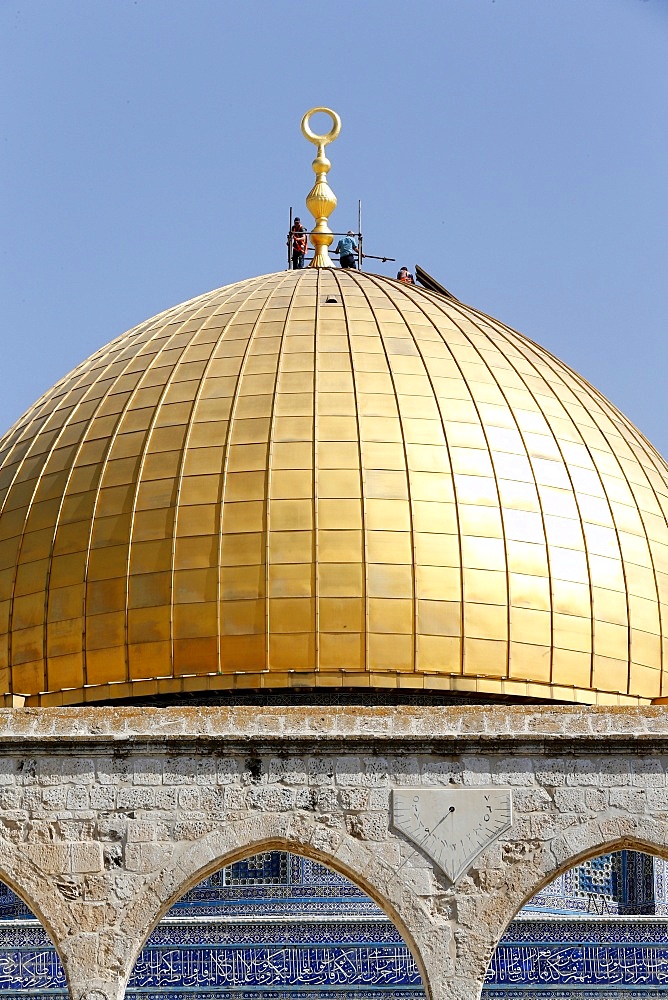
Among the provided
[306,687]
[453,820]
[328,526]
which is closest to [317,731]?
[453,820]

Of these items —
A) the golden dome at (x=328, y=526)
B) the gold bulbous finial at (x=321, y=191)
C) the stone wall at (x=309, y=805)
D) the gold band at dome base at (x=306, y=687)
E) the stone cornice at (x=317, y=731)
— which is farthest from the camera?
the gold bulbous finial at (x=321, y=191)

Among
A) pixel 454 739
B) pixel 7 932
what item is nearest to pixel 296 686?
pixel 454 739

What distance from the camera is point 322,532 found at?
11.9m

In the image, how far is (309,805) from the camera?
9.51 meters

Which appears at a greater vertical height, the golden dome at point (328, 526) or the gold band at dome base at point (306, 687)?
the golden dome at point (328, 526)

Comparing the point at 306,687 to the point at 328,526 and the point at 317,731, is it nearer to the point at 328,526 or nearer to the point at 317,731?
the point at 328,526

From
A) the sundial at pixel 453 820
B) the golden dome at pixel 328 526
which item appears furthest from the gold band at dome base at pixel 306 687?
the sundial at pixel 453 820

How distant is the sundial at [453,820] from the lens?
30.9ft

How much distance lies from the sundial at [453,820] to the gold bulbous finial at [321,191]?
268 inches

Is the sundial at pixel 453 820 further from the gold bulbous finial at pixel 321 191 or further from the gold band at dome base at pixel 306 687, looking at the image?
the gold bulbous finial at pixel 321 191

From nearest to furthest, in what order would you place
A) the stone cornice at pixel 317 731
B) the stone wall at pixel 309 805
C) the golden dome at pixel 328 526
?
the stone wall at pixel 309 805
the stone cornice at pixel 317 731
the golden dome at pixel 328 526

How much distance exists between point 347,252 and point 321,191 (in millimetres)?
489

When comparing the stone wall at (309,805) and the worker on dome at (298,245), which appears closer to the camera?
the stone wall at (309,805)

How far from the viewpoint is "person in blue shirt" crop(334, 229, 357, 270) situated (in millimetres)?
15656
